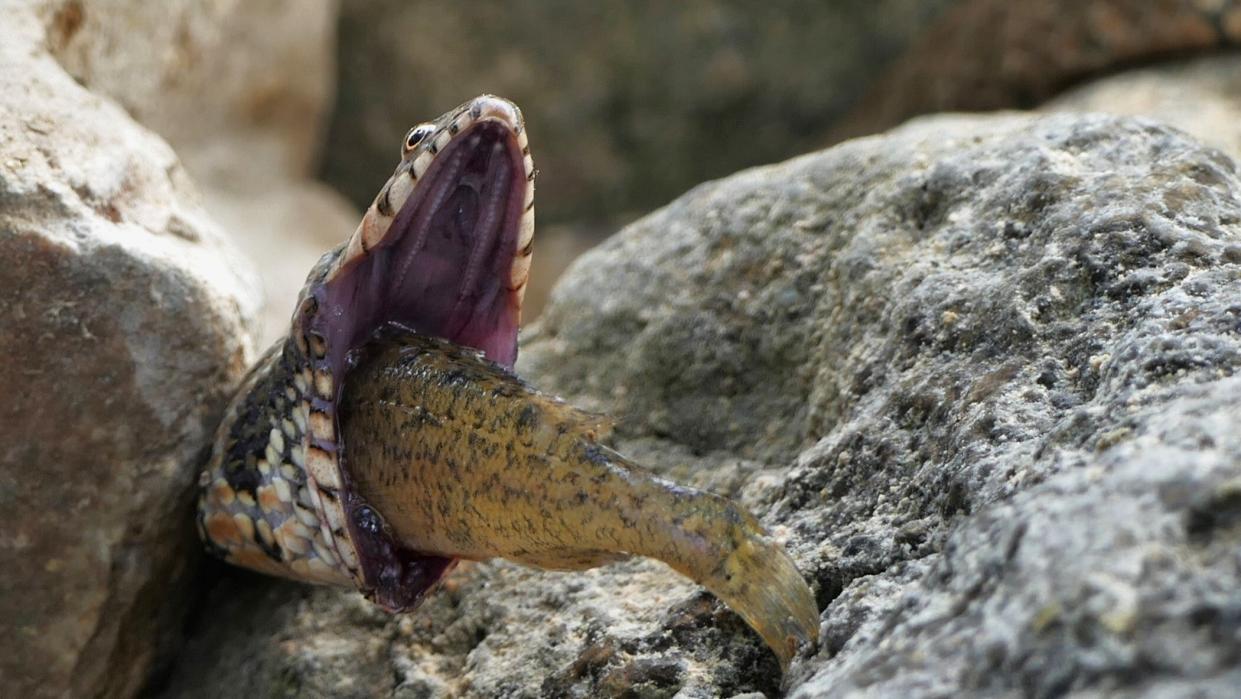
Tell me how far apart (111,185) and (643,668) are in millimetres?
1306

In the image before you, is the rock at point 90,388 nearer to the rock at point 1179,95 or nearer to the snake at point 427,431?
the snake at point 427,431

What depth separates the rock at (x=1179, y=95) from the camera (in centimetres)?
359

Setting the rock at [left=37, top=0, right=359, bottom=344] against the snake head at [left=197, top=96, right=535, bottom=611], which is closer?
the snake head at [left=197, top=96, right=535, bottom=611]

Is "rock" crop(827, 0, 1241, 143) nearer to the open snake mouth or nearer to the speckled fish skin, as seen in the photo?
the open snake mouth

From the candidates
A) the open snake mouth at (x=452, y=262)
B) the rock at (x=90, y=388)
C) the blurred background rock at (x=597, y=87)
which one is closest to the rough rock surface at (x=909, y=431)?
the rock at (x=90, y=388)

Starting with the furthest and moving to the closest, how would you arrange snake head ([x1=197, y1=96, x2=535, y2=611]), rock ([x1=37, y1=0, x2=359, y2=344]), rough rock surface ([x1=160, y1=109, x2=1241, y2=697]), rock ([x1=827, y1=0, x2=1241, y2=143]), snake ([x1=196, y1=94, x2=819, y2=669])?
rock ([x1=827, y1=0, x2=1241, y2=143]), rock ([x1=37, y1=0, x2=359, y2=344]), snake head ([x1=197, y1=96, x2=535, y2=611]), snake ([x1=196, y1=94, x2=819, y2=669]), rough rock surface ([x1=160, y1=109, x2=1241, y2=697])

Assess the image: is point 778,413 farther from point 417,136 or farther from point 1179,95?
point 1179,95

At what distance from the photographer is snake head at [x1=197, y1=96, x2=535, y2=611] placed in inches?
80.6

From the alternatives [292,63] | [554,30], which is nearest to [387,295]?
[292,63]

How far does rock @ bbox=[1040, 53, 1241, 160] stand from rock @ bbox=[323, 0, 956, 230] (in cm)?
199

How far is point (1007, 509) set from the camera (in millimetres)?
1352

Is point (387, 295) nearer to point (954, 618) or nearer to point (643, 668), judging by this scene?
point (643, 668)

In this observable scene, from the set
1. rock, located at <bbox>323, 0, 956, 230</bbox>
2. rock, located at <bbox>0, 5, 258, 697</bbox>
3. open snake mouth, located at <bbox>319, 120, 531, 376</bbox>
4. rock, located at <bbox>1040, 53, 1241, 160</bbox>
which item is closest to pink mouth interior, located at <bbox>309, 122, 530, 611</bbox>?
open snake mouth, located at <bbox>319, 120, 531, 376</bbox>

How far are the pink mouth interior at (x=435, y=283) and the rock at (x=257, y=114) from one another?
1.47 meters
